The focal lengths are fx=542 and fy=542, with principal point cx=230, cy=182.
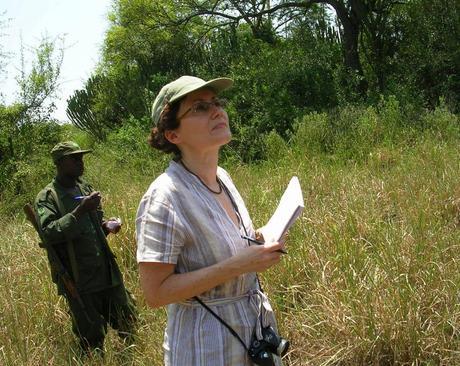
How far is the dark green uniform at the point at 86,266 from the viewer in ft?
12.4

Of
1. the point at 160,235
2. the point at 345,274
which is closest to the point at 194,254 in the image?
the point at 160,235

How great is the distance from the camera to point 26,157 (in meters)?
13.3

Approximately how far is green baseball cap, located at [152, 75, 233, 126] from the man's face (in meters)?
2.30

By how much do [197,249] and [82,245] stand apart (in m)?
2.45

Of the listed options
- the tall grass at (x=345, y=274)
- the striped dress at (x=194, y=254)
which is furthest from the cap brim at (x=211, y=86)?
the tall grass at (x=345, y=274)

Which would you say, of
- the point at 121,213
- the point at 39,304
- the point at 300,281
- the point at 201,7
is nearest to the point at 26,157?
the point at 201,7

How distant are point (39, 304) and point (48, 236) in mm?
815

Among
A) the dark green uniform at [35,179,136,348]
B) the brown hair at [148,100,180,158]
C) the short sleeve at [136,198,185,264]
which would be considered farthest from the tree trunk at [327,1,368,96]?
the short sleeve at [136,198,185,264]

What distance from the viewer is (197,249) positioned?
5.52 ft

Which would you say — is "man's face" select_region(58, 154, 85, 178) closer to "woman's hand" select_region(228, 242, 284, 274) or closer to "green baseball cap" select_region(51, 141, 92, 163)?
"green baseball cap" select_region(51, 141, 92, 163)

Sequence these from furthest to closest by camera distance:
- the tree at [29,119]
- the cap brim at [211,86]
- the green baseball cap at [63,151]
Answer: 1. the tree at [29,119]
2. the green baseball cap at [63,151]
3. the cap brim at [211,86]

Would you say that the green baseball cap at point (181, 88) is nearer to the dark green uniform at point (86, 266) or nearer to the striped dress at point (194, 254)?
the striped dress at point (194, 254)

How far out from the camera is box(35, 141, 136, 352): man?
373cm

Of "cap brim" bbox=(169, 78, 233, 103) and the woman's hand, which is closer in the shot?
the woman's hand
